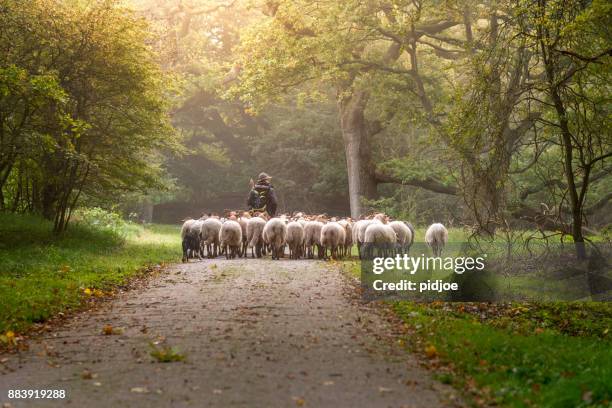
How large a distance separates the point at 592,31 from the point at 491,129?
255cm

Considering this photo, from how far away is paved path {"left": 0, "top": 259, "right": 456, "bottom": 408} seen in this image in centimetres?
701

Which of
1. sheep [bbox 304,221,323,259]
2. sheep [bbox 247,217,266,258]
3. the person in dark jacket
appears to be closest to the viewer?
sheep [bbox 304,221,323,259]

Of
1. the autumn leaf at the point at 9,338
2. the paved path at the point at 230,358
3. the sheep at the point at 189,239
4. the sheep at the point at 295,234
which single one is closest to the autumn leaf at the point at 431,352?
the paved path at the point at 230,358

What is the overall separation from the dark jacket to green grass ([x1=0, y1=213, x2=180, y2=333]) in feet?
10.8

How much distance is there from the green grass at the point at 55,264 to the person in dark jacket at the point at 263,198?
3.30 meters

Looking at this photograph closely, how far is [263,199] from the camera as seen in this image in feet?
86.3

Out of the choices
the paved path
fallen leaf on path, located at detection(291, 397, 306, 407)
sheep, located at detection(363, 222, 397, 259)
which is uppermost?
sheep, located at detection(363, 222, 397, 259)

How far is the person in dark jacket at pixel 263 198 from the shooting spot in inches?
1024

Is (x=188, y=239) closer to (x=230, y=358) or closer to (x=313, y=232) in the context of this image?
(x=313, y=232)

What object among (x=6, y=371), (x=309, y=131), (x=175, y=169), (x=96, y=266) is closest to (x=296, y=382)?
(x=6, y=371)

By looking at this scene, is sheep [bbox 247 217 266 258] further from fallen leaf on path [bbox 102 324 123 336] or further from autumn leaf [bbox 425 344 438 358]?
autumn leaf [bbox 425 344 438 358]

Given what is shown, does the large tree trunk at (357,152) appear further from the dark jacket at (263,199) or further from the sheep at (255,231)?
the sheep at (255,231)

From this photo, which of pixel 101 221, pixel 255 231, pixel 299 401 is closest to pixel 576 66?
pixel 299 401

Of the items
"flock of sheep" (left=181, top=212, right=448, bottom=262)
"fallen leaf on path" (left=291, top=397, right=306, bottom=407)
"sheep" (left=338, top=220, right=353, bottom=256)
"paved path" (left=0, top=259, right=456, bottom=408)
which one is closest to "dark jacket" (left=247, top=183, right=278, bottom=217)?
"flock of sheep" (left=181, top=212, right=448, bottom=262)
